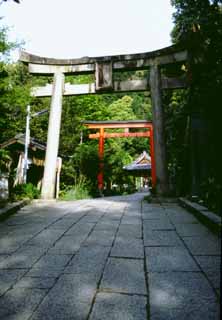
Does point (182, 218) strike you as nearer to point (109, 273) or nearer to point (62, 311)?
point (109, 273)

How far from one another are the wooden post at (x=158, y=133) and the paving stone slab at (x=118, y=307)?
22.6 ft

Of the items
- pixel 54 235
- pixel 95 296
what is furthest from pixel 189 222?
pixel 95 296

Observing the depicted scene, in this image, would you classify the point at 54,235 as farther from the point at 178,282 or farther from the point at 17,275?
the point at 178,282

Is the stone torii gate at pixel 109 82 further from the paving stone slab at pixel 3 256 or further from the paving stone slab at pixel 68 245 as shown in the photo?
the paving stone slab at pixel 3 256

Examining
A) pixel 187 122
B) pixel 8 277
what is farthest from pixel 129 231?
pixel 187 122

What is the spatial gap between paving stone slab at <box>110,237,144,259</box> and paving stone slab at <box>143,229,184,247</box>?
139mm

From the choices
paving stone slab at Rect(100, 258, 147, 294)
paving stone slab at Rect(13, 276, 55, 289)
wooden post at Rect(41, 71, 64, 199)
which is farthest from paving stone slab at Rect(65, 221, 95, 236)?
wooden post at Rect(41, 71, 64, 199)

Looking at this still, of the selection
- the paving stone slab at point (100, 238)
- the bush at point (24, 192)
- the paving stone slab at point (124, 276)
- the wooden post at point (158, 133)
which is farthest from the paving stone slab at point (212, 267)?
the bush at point (24, 192)

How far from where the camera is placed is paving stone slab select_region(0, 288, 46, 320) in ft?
5.94

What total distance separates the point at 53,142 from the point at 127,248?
7166mm

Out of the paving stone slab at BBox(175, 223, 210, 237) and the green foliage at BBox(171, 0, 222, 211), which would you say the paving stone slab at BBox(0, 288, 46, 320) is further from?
the green foliage at BBox(171, 0, 222, 211)

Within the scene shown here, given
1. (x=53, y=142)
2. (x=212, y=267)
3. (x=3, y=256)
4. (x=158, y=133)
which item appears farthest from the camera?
(x=53, y=142)

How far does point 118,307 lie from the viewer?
6.27 feet

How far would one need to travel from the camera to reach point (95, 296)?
6.83 feet
